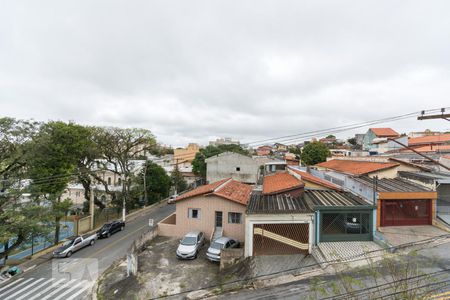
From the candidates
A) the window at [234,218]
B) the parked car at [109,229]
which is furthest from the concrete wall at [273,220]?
the parked car at [109,229]

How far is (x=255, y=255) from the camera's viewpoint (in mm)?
13727

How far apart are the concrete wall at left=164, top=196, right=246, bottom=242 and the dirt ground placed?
3.17m

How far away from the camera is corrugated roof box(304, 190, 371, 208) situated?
49.0 feet

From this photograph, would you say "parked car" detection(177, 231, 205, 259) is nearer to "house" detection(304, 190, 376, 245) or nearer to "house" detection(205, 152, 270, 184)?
"house" detection(304, 190, 376, 245)

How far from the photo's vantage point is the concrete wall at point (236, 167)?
37.6m

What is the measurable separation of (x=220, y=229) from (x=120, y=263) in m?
7.44

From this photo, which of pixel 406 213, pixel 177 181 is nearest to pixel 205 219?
pixel 406 213

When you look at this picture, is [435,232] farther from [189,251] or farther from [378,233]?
[189,251]

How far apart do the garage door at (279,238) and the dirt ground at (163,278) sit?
219cm

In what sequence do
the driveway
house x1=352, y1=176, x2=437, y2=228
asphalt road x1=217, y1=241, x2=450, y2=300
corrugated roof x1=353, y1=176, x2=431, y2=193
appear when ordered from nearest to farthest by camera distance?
1. asphalt road x1=217, y1=241, x2=450, y2=300
2. the driveway
3. house x1=352, y1=176, x2=437, y2=228
4. corrugated roof x1=353, y1=176, x2=431, y2=193

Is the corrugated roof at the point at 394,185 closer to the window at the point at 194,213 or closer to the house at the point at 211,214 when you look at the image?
the house at the point at 211,214

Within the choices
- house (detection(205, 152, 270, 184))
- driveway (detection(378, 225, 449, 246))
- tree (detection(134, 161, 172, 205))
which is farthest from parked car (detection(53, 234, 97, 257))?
driveway (detection(378, 225, 449, 246))

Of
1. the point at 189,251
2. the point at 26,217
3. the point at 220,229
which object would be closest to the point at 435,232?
the point at 220,229

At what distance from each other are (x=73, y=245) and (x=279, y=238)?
16.3m
